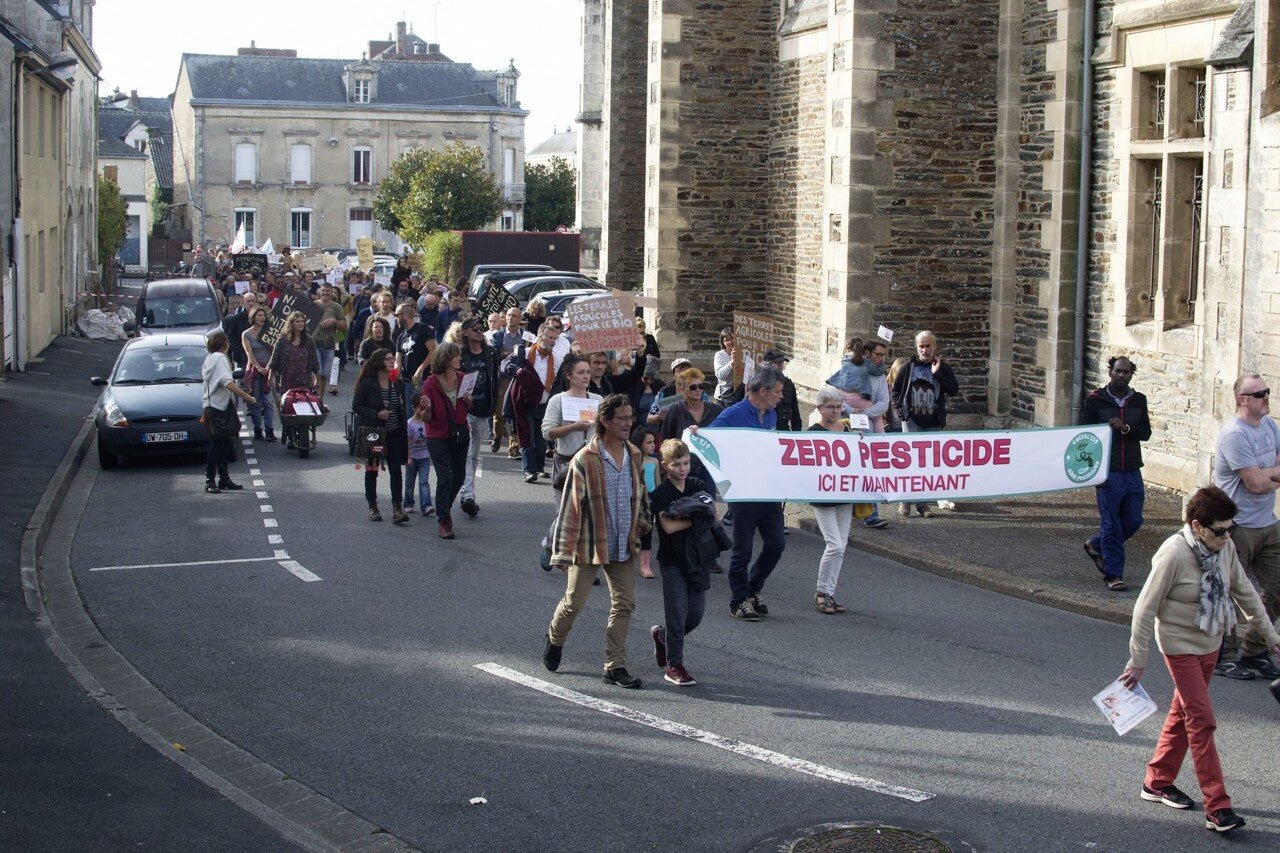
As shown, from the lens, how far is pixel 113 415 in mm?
18562

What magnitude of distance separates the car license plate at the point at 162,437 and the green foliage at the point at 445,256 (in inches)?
1190

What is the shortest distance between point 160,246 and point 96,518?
71.6 meters

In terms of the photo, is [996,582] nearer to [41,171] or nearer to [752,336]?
[752,336]

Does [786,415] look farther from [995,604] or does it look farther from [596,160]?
[596,160]

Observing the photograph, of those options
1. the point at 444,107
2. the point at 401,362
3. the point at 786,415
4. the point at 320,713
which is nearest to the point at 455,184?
the point at 444,107

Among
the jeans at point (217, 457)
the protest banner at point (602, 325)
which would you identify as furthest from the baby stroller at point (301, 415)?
the protest banner at point (602, 325)

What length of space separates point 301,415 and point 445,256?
102 feet

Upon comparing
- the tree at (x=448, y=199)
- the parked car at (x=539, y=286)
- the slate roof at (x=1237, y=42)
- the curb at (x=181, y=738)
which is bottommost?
the curb at (x=181, y=738)

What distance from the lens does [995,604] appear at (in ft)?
39.5

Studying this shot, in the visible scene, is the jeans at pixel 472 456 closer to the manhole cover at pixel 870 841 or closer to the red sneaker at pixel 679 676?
the red sneaker at pixel 679 676

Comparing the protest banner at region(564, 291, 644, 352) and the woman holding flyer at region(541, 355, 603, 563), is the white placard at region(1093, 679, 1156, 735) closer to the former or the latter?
the woman holding flyer at region(541, 355, 603, 563)

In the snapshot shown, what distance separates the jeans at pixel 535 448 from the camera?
16984mm

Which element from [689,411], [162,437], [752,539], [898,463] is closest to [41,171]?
[162,437]

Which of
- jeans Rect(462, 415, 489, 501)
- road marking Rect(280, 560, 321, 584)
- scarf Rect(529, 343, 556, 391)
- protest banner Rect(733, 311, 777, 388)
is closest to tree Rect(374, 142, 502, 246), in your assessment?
scarf Rect(529, 343, 556, 391)
